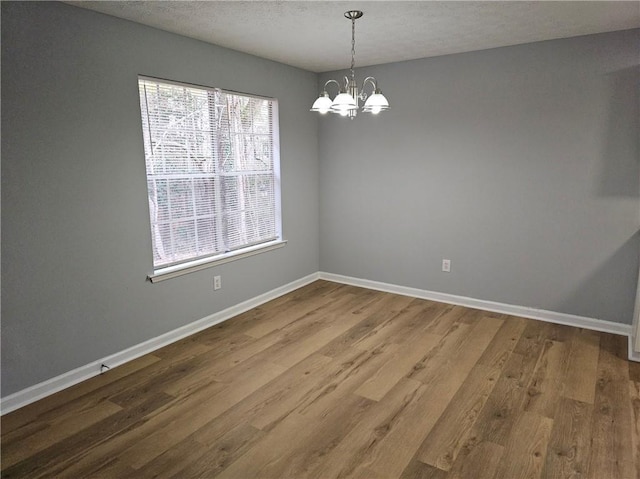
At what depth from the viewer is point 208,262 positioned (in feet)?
11.9

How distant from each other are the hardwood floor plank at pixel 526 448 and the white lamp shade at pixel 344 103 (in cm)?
203

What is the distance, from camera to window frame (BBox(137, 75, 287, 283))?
125 inches

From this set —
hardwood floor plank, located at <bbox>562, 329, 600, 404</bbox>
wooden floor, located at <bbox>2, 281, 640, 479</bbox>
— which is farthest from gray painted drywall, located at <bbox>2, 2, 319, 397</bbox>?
hardwood floor plank, located at <bbox>562, 329, 600, 404</bbox>

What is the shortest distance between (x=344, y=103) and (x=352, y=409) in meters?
1.80

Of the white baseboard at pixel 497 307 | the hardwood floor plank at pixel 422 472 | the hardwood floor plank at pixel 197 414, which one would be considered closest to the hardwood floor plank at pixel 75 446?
the hardwood floor plank at pixel 197 414

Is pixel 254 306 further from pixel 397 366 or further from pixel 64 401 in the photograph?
pixel 64 401

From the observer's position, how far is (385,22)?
2895mm

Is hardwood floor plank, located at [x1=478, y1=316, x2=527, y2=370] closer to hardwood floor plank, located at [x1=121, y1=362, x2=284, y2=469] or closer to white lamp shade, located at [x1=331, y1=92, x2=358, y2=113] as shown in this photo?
hardwood floor plank, located at [x1=121, y1=362, x2=284, y2=469]

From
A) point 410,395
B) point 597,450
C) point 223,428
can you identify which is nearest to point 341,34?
point 410,395

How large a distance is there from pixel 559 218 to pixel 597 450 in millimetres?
2025

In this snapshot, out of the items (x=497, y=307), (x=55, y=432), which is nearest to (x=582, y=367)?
(x=497, y=307)

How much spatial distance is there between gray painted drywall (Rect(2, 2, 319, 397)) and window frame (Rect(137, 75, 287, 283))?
5 centimetres

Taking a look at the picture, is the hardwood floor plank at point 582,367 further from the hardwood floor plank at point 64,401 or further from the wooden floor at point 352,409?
the hardwood floor plank at point 64,401

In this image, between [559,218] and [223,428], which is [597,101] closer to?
[559,218]
